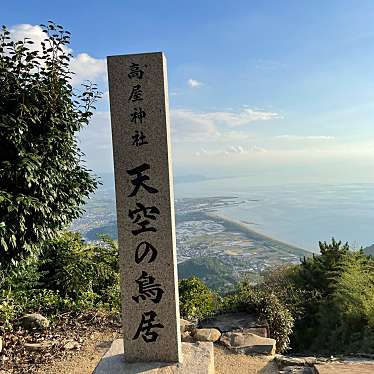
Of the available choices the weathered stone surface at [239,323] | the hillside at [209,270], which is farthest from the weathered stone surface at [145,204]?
the hillside at [209,270]

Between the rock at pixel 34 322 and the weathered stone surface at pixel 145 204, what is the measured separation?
3073 mm

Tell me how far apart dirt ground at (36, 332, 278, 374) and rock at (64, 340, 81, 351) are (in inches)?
3.9

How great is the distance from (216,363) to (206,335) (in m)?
0.70

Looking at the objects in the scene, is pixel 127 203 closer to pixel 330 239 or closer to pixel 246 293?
pixel 246 293

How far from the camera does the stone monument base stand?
13.3ft

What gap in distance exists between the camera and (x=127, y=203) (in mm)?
4223

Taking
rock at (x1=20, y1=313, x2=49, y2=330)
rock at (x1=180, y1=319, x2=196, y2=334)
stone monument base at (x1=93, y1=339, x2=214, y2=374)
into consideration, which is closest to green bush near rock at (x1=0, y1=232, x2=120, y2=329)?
rock at (x1=20, y1=313, x2=49, y2=330)

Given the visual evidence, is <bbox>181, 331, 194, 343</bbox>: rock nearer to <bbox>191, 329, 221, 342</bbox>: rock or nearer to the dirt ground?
<bbox>191, 329, 221, 342</bbox>: rock

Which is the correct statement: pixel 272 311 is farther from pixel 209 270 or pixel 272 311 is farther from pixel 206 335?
pixel 209 270

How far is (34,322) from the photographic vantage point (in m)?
6.71

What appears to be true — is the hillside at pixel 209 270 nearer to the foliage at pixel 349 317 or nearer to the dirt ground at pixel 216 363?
the foliage at pixel 349 317

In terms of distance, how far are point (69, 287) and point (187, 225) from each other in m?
35.3

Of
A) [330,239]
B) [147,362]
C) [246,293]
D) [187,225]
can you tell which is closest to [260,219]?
[187,225]

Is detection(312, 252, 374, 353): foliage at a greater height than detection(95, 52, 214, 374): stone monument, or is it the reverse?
detection(95, 52, 214, 374): stone monument
